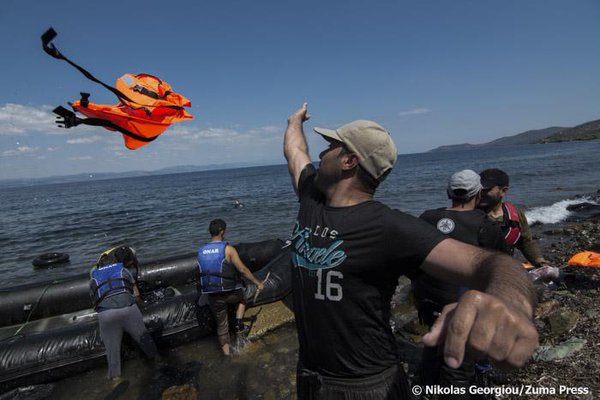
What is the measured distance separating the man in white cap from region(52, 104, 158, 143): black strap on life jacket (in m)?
2.88

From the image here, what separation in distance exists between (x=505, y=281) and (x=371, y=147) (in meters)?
0.94

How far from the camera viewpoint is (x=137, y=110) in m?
2.65

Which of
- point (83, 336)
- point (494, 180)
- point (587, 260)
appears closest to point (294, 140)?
point (494, 180)

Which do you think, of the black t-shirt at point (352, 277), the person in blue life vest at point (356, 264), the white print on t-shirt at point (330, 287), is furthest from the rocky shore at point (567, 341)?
the white print on t-shirt at point (330, 287)

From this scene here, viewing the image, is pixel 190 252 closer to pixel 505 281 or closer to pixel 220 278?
pixel 220 278

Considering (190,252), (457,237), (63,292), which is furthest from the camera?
(190,252)

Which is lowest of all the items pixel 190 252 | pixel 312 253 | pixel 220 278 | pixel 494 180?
pixel 190 252

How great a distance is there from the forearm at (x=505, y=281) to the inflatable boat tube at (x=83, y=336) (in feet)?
18.6

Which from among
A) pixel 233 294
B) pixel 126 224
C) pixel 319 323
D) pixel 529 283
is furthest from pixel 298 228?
pixel 126 224

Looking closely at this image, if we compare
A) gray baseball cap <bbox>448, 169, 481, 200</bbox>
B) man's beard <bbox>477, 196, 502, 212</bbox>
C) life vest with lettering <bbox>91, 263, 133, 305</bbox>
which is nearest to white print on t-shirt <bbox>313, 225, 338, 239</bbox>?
gray baseball cap <bbox>448, 169, 481, 200</bbox>

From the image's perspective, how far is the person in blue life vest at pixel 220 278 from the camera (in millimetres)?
5605

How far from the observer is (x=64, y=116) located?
2328 mm

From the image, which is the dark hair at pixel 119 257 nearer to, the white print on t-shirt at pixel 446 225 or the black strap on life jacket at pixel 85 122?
the black strap on life jacket at pixel 85 122

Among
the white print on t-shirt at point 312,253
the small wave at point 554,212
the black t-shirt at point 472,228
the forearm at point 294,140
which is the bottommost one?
the small wave at point 554,212
